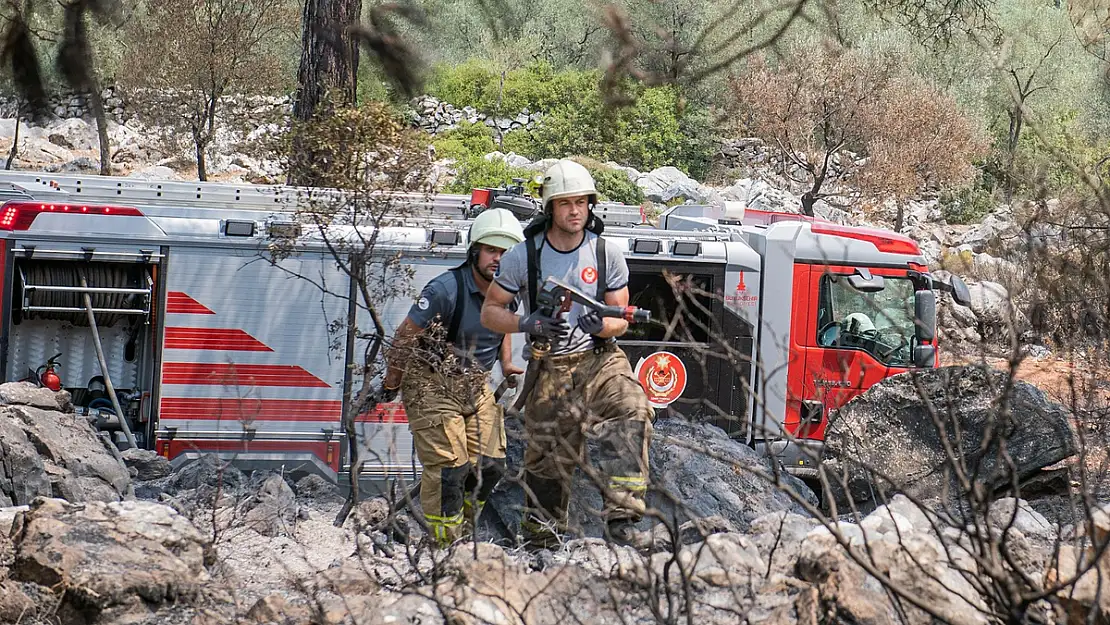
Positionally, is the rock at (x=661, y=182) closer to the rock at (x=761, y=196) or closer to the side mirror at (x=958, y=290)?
the rock at (x=761, y=196)

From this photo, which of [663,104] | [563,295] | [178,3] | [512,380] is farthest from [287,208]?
[663,104]

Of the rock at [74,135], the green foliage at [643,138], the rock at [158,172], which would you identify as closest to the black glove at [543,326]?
the rock at [158,172]

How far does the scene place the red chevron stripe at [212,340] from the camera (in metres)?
8.84

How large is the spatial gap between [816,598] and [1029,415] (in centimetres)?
468

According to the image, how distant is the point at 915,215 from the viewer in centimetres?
3241

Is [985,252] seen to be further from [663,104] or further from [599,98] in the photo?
[599,98]

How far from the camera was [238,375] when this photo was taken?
8922mm

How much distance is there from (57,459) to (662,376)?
4.31 m

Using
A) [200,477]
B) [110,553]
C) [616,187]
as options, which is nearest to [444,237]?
[200,477]

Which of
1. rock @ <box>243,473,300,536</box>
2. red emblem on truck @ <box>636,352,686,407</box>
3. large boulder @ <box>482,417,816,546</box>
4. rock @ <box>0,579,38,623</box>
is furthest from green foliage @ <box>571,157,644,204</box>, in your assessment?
rock @ <box>0,579,38,623</box>

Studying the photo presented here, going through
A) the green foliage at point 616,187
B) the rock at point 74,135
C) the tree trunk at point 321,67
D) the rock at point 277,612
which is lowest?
the rock at point 277,612

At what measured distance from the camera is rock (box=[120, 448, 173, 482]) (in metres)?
8.28

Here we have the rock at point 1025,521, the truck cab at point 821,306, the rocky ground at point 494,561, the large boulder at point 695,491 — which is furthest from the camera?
the truck cab at point 821,306

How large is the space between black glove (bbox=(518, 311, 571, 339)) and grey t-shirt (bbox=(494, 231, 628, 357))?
14 centimetres
